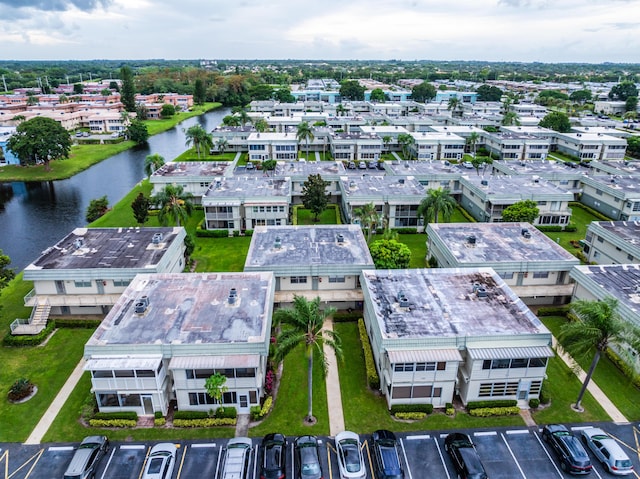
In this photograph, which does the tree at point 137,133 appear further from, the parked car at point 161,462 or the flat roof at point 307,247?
the parked car at point 161,462

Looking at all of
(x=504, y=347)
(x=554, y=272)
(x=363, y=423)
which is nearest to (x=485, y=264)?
(x=554, y=272)

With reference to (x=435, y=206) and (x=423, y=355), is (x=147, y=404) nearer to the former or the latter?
(x=423, y=355)

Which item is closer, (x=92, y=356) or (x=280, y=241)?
(x=92, y=356)

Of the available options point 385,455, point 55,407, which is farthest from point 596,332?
point 55,407

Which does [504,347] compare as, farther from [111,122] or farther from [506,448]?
[111,122]

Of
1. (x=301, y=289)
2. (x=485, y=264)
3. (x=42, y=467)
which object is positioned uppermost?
(x=485, y=264)

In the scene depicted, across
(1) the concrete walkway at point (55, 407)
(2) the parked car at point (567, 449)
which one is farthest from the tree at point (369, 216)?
(1) the concrete walkway at point (55, 407)

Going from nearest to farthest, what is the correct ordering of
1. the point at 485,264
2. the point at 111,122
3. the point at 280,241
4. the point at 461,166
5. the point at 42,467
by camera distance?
the point at 42,467 → the point at 485,264 → the point at 280,241 → the point at 461,166 → the point at 111,122

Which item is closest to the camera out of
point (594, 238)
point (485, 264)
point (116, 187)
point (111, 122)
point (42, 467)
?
point (42, 467)
